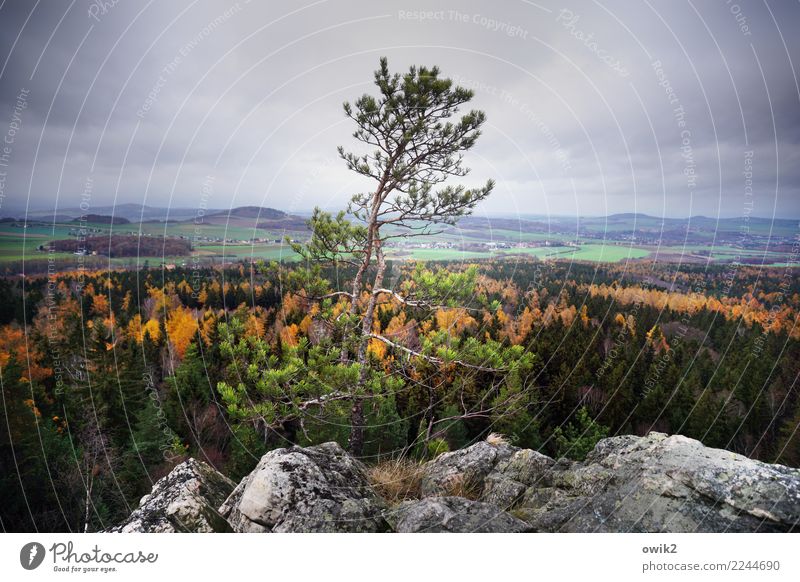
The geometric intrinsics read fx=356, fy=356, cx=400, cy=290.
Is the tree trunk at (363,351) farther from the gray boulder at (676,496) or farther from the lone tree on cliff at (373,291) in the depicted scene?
the gray boulder at (676,496)

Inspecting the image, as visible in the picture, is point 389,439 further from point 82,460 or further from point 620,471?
point 82,460

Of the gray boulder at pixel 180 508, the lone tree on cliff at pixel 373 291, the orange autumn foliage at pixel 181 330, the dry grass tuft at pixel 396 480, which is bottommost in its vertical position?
the orange autumn foliage at pixel 181 330

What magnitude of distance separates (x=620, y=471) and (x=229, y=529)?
4234 mm

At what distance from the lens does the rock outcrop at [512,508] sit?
10.9 feet

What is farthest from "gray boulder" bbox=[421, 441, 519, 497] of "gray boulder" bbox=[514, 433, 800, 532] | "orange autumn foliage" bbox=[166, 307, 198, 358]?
"orange autumn foliage" bbox=[166, 307, 198, 358]

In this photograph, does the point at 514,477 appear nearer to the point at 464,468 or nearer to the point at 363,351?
the point at 464,468

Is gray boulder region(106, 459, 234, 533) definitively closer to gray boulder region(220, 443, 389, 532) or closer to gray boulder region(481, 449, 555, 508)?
gray boulder region(220, 443, 389, 532)

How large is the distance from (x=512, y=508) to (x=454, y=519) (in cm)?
127

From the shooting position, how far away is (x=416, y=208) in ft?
20.5

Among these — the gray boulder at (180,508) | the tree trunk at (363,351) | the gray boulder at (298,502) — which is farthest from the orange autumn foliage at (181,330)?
the gray boulder at (298,502)

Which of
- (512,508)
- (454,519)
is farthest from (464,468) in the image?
(454,519)

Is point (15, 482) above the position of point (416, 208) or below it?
below

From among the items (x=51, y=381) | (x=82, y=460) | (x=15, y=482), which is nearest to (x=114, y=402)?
(x=82, y=460)

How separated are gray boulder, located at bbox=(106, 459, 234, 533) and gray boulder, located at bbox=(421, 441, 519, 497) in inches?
99.3
